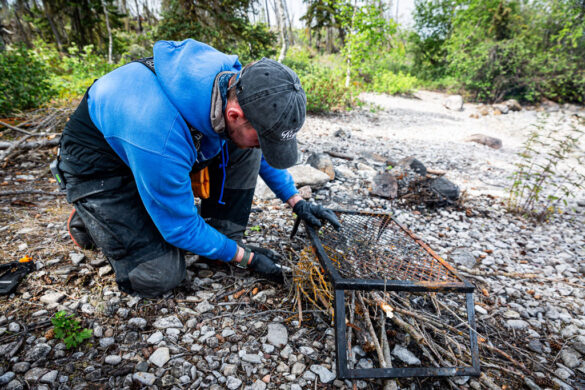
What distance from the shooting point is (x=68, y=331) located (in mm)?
1478

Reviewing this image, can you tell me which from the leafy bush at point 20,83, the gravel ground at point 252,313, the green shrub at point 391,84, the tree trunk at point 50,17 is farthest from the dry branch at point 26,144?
the tree trunk at point 50,17

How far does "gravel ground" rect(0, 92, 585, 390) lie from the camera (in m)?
1.38

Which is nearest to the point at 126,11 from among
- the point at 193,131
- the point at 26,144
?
the point at 26,144

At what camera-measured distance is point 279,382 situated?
1382mm

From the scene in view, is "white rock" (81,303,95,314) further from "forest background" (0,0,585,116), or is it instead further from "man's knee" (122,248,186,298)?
"forest background" (0,0,585,116)

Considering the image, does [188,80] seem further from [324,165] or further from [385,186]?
[385,186]

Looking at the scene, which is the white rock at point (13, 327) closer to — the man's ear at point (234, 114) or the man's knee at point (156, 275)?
the man's knee at point (156, 275)

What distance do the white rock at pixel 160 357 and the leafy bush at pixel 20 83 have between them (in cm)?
428

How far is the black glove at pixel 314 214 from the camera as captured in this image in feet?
6.34

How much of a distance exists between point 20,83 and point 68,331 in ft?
14.4

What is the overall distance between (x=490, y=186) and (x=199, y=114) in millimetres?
4190

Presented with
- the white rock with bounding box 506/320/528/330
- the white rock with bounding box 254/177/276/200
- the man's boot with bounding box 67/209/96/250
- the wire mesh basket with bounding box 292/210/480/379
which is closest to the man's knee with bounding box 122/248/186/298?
the man's boot with bounding box 67/209/96/250

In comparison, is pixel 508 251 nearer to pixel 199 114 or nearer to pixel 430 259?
pixel 430 259

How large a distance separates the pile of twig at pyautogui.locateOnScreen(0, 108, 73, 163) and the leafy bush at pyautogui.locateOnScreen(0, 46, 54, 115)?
0.60 feet
